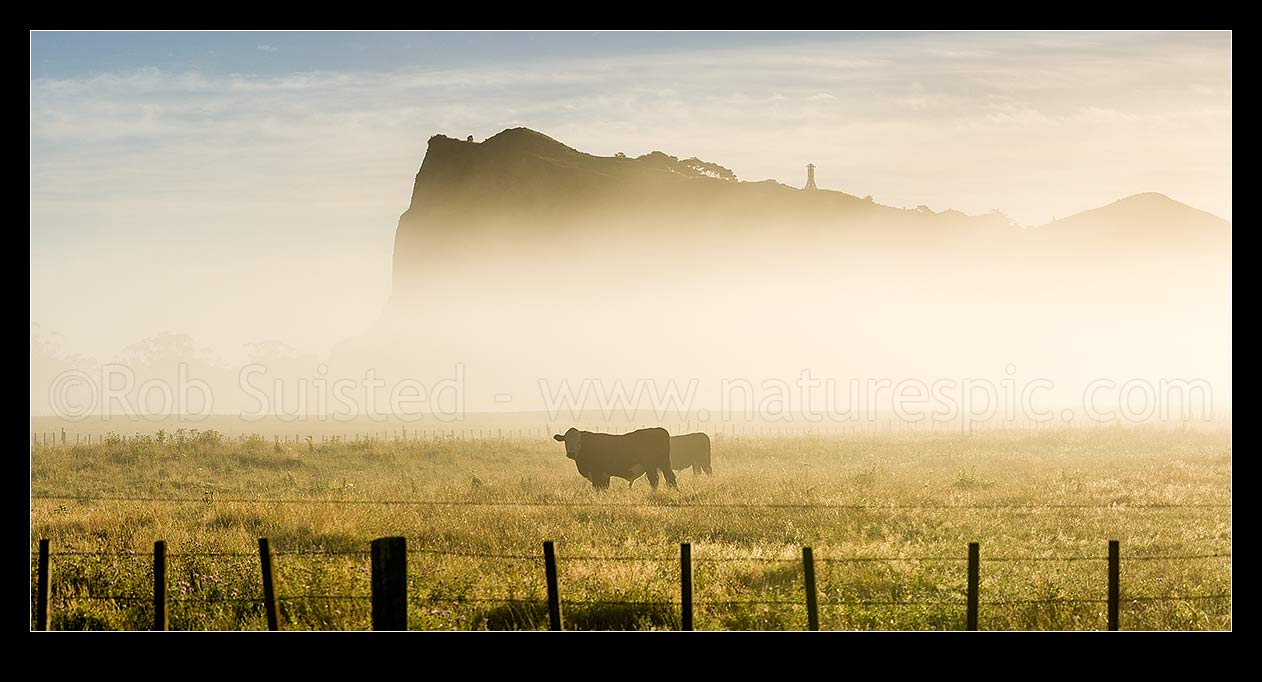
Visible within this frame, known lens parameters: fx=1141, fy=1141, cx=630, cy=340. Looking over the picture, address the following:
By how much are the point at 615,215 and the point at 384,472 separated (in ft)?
168

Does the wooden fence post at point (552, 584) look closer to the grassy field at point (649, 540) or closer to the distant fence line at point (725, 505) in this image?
the grassy field at point (649, 540)

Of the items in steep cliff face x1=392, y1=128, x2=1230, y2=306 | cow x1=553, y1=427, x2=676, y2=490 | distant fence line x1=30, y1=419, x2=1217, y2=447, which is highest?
steep cliff face x1=392, y1=128, x2=1230, y2=306

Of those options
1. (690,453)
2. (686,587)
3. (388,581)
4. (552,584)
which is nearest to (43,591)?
(388,581)

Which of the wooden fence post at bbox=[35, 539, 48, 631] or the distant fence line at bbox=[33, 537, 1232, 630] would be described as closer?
the distant fence line at bbox=[33, 537, 1232, 630]

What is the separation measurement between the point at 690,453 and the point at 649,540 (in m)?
14.5

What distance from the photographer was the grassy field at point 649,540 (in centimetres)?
1102

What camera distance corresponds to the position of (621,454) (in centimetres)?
2578

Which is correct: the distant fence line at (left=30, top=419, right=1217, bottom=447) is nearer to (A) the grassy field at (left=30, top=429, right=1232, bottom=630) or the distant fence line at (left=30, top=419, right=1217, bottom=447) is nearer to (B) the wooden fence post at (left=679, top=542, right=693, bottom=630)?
(A) the grassy field at (left=30, top=429, right=1232, bottom=630)

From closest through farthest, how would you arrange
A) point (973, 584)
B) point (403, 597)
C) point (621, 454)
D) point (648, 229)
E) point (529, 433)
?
point (403, 597) < point (973, 584) < point (621, 454) < point (529, 433) < point (648, 229)

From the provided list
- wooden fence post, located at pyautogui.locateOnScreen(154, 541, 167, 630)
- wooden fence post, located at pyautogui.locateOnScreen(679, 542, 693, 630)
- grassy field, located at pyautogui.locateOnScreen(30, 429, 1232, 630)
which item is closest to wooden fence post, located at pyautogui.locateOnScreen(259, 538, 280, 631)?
wooden fence post, located at pyautogui.locateOnScreen(154, 541, 167, 630)

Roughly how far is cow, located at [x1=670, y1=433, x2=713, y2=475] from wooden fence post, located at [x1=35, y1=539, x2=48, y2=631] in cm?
2061

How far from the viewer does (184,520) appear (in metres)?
17.4

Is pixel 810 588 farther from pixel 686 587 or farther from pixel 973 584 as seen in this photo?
pixel 973 584

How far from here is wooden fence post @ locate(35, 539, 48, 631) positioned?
9.23 meters
